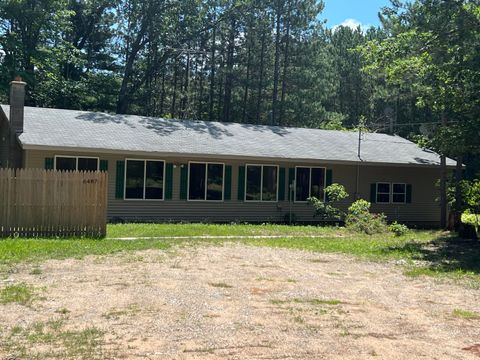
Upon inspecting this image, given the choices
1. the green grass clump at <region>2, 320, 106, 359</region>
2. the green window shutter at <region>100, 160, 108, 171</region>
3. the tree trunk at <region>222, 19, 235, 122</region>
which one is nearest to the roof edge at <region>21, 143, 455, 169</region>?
the green window shutter at <region>100, 160, 108, 171</region>

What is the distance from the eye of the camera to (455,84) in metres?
15.4

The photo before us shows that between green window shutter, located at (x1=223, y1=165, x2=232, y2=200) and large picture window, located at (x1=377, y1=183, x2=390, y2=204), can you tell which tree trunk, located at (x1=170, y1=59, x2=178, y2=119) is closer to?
large picture window, located at (x1=377, y1=183, x2=390, y2=204)

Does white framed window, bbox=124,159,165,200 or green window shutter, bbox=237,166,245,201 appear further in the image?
green window shutter, bbox=237,166,245,201

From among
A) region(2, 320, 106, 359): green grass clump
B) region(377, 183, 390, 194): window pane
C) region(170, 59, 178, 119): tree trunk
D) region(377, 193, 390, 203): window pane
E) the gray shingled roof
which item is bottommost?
region(2, 320, 106, 359): green grass clump

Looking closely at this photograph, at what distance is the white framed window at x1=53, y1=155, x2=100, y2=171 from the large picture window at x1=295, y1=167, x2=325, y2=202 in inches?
309

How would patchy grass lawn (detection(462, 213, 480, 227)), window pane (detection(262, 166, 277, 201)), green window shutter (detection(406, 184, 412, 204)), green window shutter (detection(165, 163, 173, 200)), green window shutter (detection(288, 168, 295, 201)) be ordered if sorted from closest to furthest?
patchy grass lawn (detection(462, 213, 480, 227)) → green window shutter (detection(165, 163, 173, 200)) → window pane (detection(262, 166, 277, 201)) → green window shutter (detection(288, 168, 295, 201)) → green window shutter (detection(406, 184, 412, 204))

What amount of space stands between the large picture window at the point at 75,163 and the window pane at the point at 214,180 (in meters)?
4.16

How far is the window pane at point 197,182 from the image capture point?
20.2 meters

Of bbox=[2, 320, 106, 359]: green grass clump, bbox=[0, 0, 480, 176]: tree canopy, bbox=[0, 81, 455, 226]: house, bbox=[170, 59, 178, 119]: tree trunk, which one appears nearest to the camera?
bbox=[2, 320, 106, 359]: green grass clump

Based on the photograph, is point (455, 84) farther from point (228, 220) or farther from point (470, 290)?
point (228, 220)

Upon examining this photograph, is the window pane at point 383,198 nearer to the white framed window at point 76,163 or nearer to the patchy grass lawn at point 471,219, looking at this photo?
the patchy grass lawn at point 471,219

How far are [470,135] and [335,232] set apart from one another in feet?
17.6

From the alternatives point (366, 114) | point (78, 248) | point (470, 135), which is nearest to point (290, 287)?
point (78, 248)

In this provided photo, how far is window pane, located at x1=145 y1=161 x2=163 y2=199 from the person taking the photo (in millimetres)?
19531
